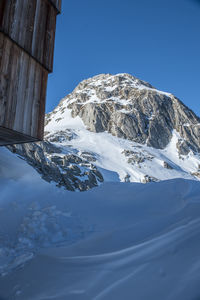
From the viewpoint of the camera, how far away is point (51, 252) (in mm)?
3678

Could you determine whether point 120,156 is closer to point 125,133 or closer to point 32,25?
point 125,133

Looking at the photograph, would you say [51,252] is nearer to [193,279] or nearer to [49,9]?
[193,279]

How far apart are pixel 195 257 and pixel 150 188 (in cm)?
421

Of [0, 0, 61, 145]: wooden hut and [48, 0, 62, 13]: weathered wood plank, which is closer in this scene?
[0, 0, 61, 145]: wooden hut

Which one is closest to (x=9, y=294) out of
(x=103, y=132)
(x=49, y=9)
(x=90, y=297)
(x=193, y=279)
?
(x=90, y=297)

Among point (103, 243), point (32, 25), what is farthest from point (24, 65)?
point (103, 243)

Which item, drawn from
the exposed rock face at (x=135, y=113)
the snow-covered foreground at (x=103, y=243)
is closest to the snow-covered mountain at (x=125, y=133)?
the exposed rock face at (x=135, y=113)

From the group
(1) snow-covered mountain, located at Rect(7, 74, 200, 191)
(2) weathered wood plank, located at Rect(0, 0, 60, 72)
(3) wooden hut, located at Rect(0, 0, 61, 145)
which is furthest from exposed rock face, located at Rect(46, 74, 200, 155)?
(3) wooden hut, located at Rect(0, 0, 61, 145)

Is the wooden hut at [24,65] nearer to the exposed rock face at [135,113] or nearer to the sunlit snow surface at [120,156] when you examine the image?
the sunlit snow surface at [120,156]

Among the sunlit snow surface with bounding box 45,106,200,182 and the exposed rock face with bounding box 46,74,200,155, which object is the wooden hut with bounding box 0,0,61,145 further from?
the exposed rock face with bounding box 46,74,200,155

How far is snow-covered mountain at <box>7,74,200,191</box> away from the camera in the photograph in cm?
6156

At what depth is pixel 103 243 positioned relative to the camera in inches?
147

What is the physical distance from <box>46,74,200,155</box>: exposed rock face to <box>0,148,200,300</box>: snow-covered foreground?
84325 millimetres

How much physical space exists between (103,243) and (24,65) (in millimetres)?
4702
